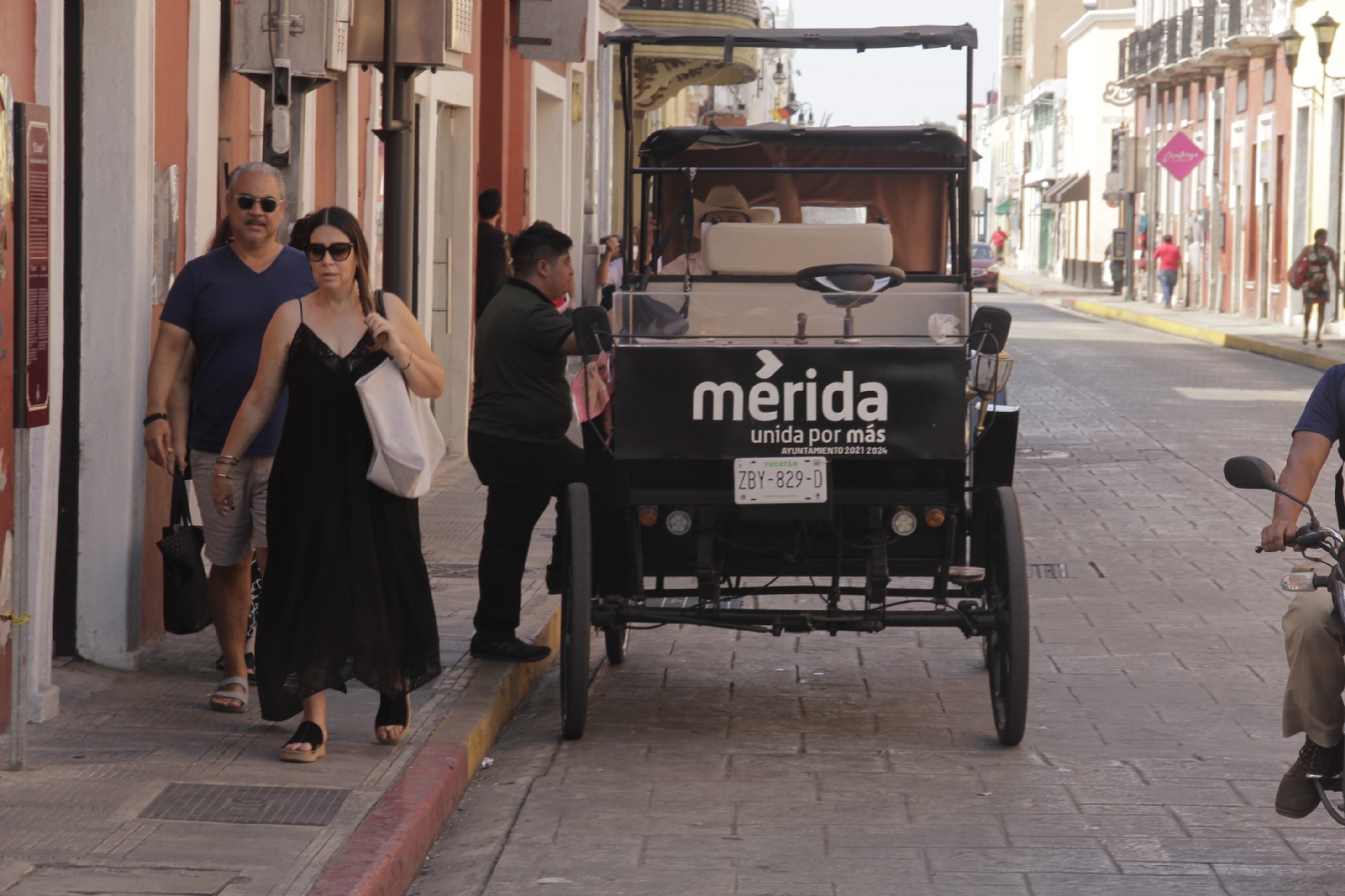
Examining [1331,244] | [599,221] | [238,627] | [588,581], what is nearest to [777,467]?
[588,581]

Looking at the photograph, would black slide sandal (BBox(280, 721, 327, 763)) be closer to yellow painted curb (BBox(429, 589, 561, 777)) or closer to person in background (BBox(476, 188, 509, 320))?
yellow painted curb (BBox(429, 589, 561, 777))

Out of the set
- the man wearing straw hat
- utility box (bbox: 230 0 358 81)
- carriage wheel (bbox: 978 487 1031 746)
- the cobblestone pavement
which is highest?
utility box (bbox: 230 0 358 81)

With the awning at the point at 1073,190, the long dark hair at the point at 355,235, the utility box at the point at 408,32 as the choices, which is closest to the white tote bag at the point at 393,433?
the long dark hair at the point at 355,235

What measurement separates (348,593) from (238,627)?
3.05 ft

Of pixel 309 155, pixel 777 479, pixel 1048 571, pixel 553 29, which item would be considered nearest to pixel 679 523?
pixel 777 479

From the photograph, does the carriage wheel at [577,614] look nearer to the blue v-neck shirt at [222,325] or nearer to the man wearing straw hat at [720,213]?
the blue v-neck shirt at [222,325]

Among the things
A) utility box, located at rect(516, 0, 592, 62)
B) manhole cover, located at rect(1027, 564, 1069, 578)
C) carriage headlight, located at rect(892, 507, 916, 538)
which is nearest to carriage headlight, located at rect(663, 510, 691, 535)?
carriage headlight, located at rect(892, 507, 916, 538)

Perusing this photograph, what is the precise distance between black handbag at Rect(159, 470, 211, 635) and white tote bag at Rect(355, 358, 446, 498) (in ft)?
3.53

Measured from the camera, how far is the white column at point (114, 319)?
7.10 metres

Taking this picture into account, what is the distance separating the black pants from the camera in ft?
25.0

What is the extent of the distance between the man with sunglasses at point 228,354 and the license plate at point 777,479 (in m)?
1.59

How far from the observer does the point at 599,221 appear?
24875 mm

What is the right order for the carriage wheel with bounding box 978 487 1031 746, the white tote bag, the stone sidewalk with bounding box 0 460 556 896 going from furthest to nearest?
the carriage wheel with bounding box 978 487 1031 746
the white tote bag
the stone sidewalk with bounding box 0 460 556 896

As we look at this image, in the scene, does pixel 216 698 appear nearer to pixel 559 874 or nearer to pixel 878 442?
pixel 559 874
